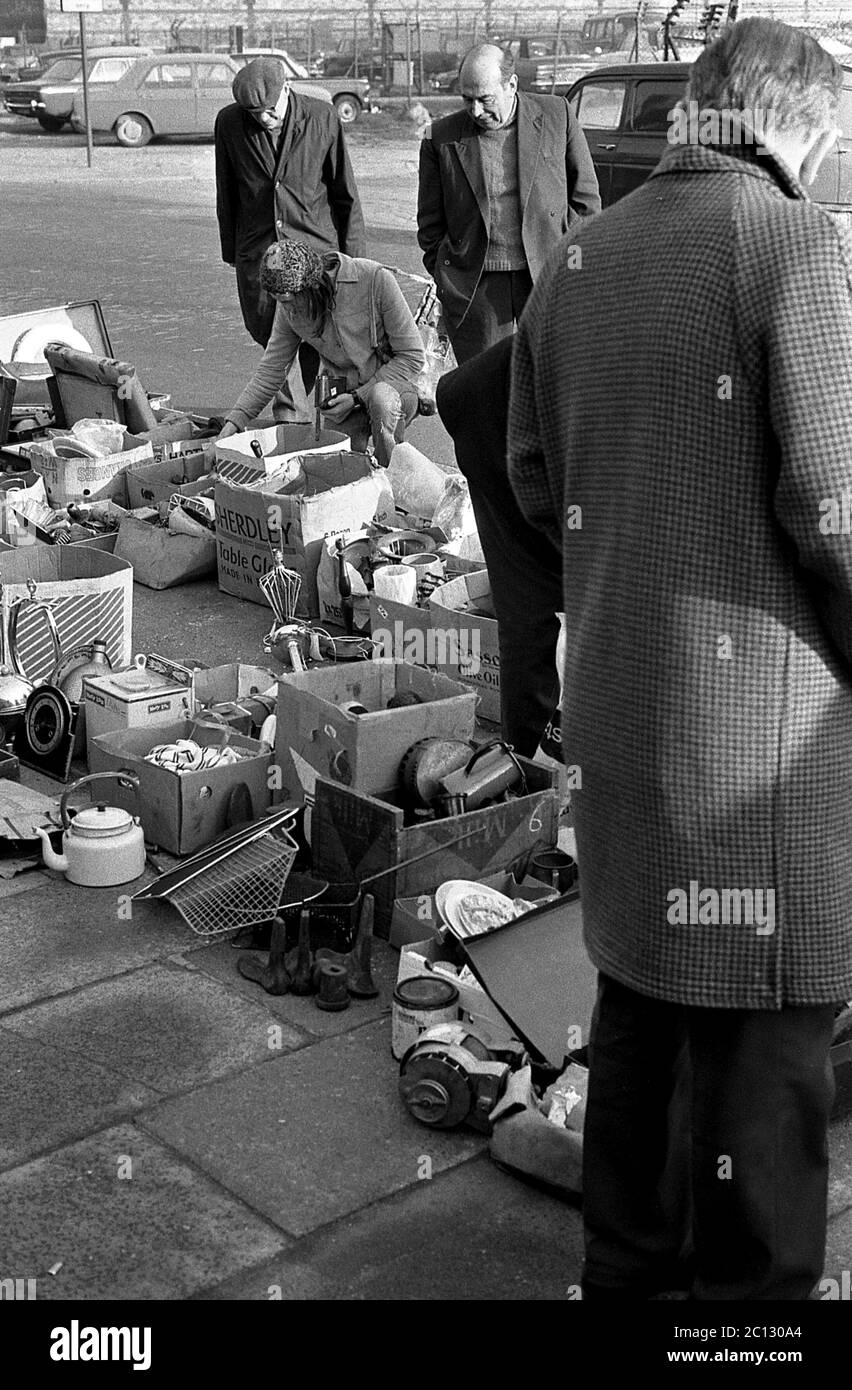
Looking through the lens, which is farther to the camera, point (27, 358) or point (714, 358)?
point (27, 358)

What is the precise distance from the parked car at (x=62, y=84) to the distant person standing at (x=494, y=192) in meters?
19.6

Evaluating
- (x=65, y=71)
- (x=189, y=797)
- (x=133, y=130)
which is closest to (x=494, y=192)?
(x=189, y=797)

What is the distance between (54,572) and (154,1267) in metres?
3.04

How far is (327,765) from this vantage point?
13.0ft

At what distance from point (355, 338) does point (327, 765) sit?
2793 mm

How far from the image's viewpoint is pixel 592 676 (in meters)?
2.08

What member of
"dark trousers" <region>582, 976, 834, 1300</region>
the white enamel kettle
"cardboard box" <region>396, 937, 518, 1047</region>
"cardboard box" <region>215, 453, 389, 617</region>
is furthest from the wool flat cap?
"dark trousers" <region>582, 976, 834, 1300</region>

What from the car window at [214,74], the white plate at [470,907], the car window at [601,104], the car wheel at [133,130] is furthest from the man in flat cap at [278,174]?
the car window at [214,74]

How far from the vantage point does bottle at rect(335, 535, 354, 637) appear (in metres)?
5.46

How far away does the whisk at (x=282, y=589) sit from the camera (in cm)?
559

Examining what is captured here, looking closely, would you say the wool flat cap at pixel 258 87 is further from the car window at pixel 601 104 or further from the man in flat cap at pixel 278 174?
the car window at pixel 601 104

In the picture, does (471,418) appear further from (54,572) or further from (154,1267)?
(54,572)
